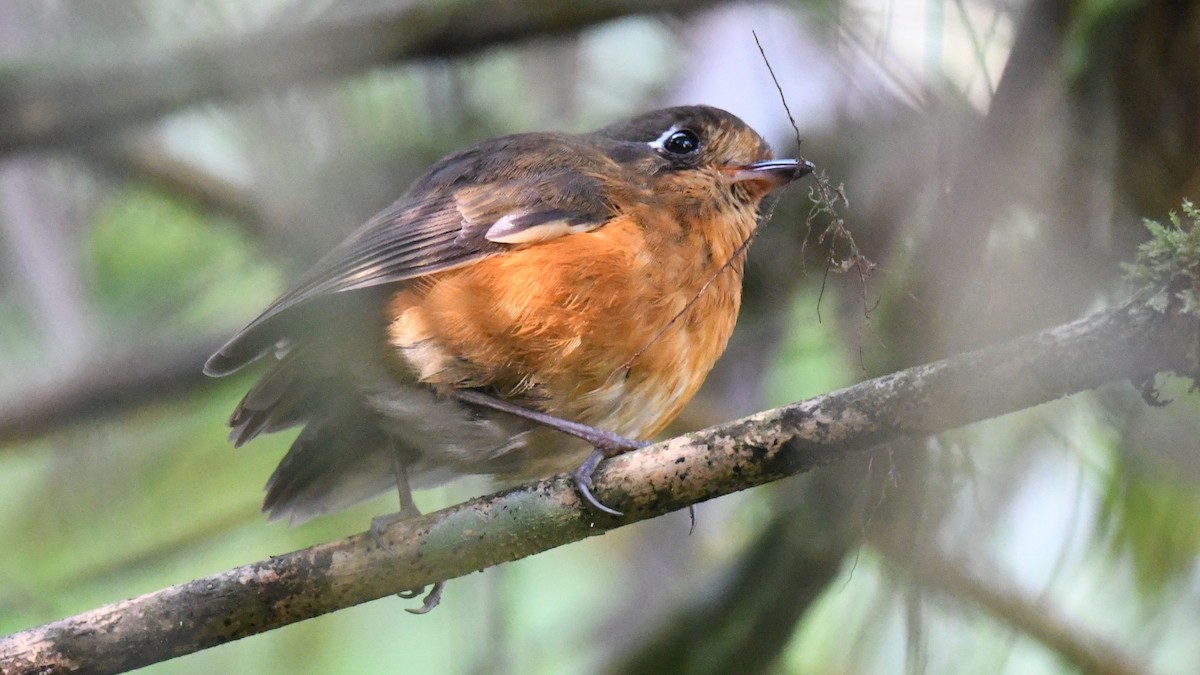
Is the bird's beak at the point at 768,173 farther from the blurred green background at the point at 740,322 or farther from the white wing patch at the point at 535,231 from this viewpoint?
the white wing patch at the point at 535,231

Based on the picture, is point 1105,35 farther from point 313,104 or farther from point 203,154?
point 203,154

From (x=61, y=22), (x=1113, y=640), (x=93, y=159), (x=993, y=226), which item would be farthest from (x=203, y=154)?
(x=1113, y=640)

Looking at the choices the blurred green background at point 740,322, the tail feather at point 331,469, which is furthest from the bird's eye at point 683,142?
the tail feather at point 331,469

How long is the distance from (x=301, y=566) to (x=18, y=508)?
8.36 ft

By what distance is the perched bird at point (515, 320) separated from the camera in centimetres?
347

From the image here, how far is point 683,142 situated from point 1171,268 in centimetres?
196

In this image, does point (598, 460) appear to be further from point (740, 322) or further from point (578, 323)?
point (740, 322)

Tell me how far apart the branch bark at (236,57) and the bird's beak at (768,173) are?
699 millimetres

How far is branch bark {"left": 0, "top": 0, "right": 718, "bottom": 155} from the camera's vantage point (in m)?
3.92

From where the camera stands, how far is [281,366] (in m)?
3.62

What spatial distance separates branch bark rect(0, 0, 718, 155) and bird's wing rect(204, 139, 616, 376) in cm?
54

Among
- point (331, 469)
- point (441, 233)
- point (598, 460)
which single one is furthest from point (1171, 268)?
point (331, 469)

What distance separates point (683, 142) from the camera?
4074 mm

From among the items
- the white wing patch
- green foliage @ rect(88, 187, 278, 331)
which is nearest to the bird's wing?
the white wing patch
